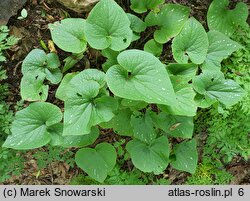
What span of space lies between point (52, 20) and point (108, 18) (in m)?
0.62

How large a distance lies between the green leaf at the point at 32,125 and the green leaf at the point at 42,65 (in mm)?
294

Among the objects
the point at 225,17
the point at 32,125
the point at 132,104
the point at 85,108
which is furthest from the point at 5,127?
the point at 225,17

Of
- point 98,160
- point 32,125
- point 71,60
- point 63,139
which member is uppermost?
point 71,60

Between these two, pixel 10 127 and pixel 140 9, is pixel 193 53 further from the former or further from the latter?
pixel 10 127

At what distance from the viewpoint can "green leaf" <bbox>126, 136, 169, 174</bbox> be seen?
2717 millimetres

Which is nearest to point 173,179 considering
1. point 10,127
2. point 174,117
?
point 174,117

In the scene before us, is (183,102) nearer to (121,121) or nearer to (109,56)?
(121,121)

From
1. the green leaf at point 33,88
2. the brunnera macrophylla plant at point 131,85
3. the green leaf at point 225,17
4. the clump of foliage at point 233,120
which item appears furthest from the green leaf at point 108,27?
the clump of foliage at point 233,120

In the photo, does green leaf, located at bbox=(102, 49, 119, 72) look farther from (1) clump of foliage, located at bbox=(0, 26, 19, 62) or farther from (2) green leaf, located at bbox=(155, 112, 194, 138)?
(1) clump of foliage, located at bbox=(0, 26, 19, 62)

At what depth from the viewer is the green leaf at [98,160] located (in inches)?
108

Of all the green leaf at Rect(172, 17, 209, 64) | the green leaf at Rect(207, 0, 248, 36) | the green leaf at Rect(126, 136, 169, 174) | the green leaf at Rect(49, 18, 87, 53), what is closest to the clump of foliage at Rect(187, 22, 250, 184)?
the green leaf at Rect(207, 0, 248, 36)

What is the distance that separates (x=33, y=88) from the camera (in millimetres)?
2717

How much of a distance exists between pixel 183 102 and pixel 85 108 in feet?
2.19

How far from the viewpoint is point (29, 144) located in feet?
8.30
